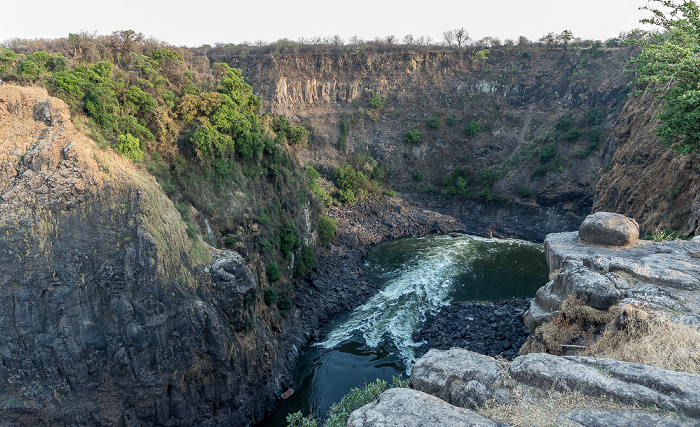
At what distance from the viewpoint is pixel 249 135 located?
24.0 m

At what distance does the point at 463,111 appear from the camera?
180 ft

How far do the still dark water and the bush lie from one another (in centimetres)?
1648

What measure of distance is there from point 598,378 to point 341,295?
2146 centimetres

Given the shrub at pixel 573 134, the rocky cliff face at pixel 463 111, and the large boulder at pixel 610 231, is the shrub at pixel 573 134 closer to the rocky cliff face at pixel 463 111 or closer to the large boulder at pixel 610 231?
the rocky cliff face at pixel 463 111

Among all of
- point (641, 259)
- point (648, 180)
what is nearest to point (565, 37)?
point (648, 180)

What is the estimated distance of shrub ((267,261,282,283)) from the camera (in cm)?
2244

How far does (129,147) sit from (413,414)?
18421 millimetres

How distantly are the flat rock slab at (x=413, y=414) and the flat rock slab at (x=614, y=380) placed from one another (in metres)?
1.48

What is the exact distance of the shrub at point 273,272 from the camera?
2244 cm

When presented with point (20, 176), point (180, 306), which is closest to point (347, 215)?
point (180, 306)

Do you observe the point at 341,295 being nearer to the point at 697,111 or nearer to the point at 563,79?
the point at 697,111

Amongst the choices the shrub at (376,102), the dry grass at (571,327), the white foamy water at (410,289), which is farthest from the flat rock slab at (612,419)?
the shrub at (376,102)

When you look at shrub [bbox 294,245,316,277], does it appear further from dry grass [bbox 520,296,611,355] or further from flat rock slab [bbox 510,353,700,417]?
flat rock slab [bbox 510,353,700,417]

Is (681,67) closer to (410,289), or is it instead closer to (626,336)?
(626,336)
